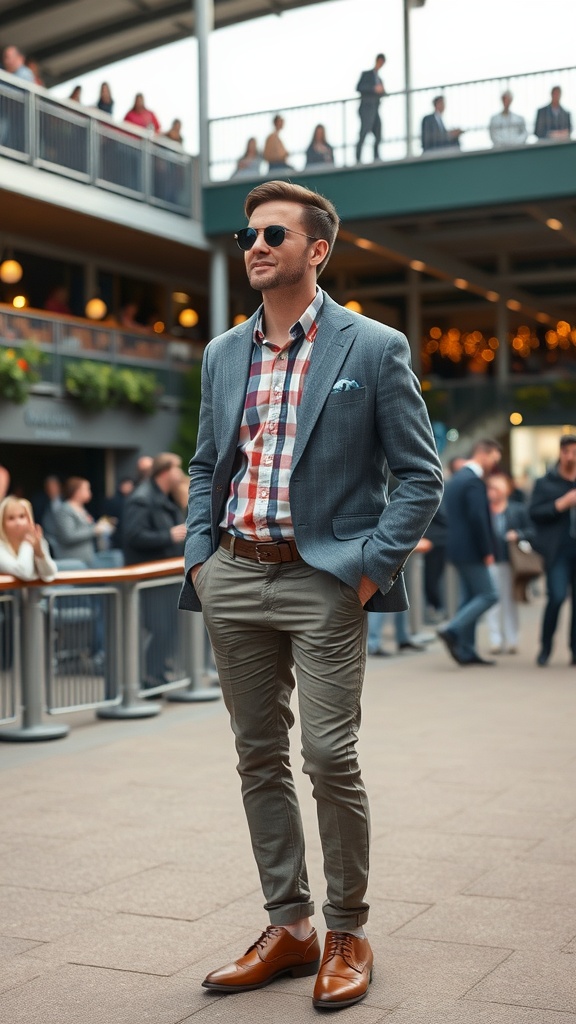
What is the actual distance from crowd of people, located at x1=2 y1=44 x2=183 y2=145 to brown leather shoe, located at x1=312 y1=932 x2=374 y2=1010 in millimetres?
18795

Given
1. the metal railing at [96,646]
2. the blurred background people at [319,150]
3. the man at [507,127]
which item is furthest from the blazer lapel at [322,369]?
the blurred background people at [319,150]

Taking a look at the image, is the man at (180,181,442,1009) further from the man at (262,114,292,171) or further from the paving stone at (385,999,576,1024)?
the man at (262,114,292,171)

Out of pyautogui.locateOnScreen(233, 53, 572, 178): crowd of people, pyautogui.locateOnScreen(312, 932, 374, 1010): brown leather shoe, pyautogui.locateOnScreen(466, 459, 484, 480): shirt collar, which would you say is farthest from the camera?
pyautogui.locateOnScreen(233, 53, 572, 178): crowd of people

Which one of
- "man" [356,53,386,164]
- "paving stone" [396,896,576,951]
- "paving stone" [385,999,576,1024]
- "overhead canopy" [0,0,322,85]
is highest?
"overhead canopy" [0,0,322,85]

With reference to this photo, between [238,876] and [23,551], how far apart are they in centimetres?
369

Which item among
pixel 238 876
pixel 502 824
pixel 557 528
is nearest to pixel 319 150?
pixel 557 528

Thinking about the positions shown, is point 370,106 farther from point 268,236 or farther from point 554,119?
point 268,236

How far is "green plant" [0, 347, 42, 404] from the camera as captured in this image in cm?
2012

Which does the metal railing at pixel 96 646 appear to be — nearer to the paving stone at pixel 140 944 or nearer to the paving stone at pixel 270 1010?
the paving stone at pixel 140 944

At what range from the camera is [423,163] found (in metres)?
23.1

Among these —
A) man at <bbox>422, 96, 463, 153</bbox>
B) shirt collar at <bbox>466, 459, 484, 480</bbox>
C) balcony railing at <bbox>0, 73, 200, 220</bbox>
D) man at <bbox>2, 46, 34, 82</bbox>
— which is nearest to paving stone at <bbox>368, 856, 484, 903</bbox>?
shirt collar at <bbox>466, 459, 484, 480</bbox>

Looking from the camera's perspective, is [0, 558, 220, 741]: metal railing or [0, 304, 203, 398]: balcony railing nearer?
[0, 558, 220, 741]: metal railing

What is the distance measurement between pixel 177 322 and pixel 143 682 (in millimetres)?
21402

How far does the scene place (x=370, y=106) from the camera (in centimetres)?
2303
